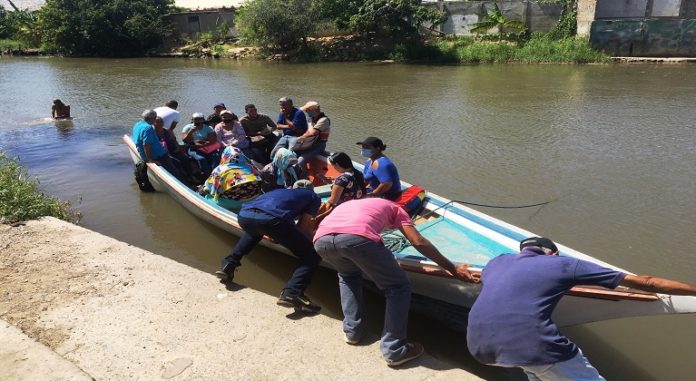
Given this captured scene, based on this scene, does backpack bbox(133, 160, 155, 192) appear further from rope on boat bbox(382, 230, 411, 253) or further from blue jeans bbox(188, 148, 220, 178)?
rope on boat bbox(382, 230, 411, 253)

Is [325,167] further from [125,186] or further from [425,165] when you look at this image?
[125,186]

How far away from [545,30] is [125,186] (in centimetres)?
2465

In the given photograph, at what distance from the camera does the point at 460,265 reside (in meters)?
3.94

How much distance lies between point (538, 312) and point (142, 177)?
7258mm

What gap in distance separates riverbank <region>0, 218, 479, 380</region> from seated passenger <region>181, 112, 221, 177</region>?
105 inches

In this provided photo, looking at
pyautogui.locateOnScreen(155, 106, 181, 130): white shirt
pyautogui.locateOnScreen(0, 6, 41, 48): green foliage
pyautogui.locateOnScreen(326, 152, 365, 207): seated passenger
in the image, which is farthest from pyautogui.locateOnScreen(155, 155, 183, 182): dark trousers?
pyautogui.locateOnScreen(0, 6, 41, 48): green foliage

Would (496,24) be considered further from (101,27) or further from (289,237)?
(101,27)

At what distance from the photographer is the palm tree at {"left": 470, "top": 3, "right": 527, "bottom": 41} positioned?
26766 millimetres

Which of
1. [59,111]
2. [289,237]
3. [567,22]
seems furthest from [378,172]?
[567,22]

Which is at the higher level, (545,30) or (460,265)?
(545,30)

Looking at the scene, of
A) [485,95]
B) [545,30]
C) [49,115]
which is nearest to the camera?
[49,115]

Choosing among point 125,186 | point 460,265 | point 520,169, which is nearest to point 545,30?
point 520,169

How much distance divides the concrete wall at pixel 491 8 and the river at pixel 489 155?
582 centimetres

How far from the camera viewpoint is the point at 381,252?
355cm
